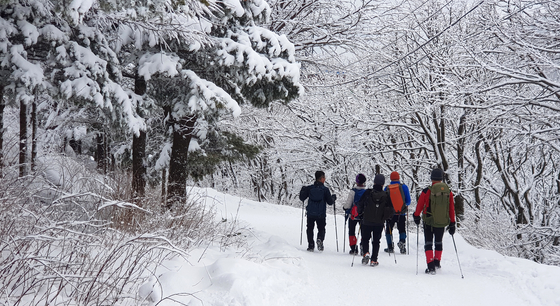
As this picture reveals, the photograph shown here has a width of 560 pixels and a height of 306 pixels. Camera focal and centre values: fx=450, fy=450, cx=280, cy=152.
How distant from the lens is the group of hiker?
7191mm

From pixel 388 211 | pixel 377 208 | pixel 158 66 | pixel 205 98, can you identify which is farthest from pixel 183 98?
pixel 388 211

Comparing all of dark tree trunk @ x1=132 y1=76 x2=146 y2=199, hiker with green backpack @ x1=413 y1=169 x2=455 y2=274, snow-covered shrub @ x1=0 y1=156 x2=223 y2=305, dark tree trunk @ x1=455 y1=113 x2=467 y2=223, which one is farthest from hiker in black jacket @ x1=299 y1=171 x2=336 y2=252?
dark tree trunk @ x1=455 y1=113 x2=467 y2=223

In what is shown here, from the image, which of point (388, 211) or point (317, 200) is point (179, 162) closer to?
point (317, 200)

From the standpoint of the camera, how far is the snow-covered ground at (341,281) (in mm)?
4543

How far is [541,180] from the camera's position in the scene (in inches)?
681

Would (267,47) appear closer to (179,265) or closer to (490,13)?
(179,265)

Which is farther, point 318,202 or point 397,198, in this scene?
point 318,202

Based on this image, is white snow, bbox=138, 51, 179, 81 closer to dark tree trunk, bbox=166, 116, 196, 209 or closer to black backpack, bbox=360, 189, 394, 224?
dark tree trunk, bbox=166, 116, 196, 209

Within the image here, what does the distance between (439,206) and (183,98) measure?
4834 millimetres

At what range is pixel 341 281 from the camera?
20.5 feet

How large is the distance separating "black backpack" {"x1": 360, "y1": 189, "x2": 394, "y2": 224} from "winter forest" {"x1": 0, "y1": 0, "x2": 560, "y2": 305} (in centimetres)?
237

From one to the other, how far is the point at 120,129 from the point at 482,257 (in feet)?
21.9

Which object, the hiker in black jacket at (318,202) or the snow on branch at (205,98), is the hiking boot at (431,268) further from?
the snow on branch at (205,98)

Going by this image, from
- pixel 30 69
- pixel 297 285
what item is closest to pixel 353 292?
pixel 297 285
